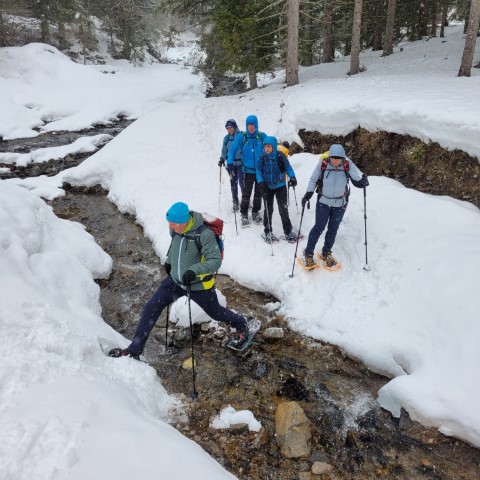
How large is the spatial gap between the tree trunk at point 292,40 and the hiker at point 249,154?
381 inches

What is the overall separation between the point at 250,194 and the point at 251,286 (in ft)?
9.18

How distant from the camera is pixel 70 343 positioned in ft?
16.3

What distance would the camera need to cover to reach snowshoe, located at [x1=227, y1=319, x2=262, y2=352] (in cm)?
620

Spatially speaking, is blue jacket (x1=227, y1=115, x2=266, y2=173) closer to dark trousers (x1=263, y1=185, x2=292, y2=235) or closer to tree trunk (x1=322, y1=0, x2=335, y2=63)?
dark trousers (x1=263, y1=185, x2=292, y2=235)

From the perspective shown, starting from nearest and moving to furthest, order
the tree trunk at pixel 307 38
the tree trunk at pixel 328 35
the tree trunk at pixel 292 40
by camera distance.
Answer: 1. the tree trunk at pixel 292 40
2. the tree trunk at pixel 328 35
3. the tree trunk at pixel 307 38

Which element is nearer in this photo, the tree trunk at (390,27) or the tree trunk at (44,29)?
the tree trunk at (390,27)

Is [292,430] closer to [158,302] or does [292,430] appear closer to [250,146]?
[158,302]

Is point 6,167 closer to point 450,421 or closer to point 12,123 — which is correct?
point 12,123

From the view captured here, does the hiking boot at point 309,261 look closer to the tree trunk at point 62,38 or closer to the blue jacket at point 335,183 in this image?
the blue jacket at point 335,183

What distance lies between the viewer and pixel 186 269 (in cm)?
520

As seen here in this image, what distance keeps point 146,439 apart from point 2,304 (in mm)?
3029

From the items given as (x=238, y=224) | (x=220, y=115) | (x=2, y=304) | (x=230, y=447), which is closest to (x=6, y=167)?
(x=220, y=115)

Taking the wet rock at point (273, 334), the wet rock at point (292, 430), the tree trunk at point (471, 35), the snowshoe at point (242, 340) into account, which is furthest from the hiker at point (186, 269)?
the tree trunk at point (471, 35)

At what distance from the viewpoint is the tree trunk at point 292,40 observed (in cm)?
1565
